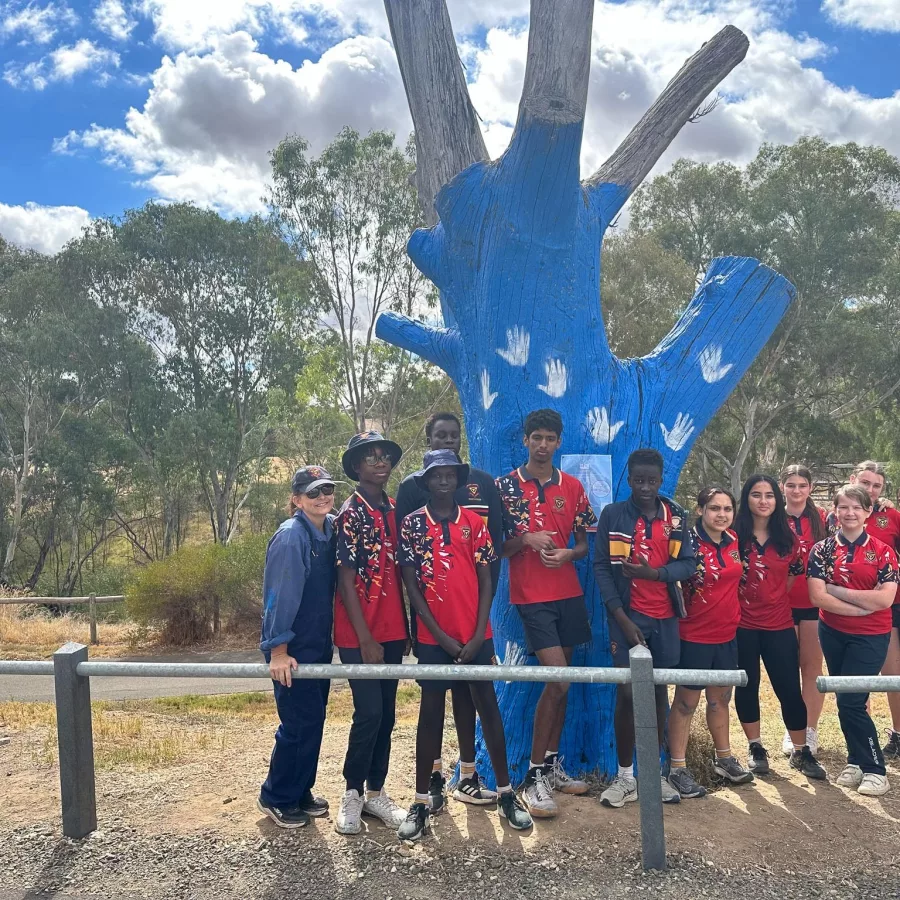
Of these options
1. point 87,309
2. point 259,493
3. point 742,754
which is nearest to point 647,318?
point 259,493

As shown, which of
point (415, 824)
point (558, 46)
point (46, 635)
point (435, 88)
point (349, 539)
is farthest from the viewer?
point (46, 635)

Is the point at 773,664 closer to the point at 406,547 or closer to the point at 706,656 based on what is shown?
the point at 706,656

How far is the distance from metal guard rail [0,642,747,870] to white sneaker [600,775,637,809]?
0.53 meters

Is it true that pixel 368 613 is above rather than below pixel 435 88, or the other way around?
below

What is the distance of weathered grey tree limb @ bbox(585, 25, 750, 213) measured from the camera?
4730 millimetres

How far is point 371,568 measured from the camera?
3.28 m

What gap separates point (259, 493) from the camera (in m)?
26.7

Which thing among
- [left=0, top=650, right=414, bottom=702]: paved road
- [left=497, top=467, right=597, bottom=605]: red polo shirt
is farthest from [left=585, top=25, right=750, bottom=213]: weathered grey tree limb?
[left=0, top=650, right=414, bottom=702]: paved road

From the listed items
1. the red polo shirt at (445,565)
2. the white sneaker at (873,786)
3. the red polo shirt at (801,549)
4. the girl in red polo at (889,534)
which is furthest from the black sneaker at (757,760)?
the red polo shirt at (445,565)

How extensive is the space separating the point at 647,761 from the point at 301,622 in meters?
1.46

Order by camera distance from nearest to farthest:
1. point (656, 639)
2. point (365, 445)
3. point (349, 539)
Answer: point (349, 539) < point (365, 445) < point (656, 639)

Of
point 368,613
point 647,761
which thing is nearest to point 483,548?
point 368,613

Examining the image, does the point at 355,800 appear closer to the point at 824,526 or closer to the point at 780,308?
the point at 824,526

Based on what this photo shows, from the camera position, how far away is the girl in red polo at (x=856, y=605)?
3.67 m
